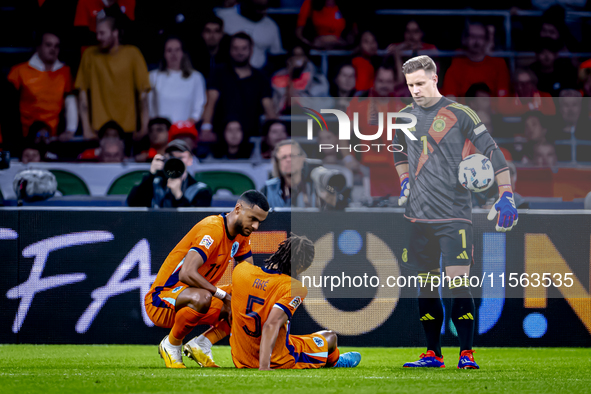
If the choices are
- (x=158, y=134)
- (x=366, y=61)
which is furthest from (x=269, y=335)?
(x=366, y=61)

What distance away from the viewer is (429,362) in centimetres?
518

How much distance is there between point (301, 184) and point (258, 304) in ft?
7.02

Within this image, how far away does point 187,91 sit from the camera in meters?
9.08

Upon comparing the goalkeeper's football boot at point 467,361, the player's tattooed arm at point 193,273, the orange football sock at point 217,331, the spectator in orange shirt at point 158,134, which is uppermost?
the spectator in orange shirt at point 158,134

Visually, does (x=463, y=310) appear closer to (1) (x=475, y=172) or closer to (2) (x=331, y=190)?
(1) (x=475, y=172)

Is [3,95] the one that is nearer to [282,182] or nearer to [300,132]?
[300,132]

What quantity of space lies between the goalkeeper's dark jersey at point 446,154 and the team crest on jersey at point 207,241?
164cm

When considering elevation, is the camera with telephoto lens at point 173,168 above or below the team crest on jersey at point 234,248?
above

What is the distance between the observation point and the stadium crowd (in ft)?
28.4

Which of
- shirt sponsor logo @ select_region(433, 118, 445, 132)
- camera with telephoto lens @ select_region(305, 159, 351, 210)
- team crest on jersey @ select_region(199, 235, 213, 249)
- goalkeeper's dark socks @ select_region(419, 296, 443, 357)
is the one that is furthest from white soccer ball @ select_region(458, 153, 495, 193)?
team crest on jersey @ select_region(199, 235, 213, 249)

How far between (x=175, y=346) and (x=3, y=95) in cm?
556

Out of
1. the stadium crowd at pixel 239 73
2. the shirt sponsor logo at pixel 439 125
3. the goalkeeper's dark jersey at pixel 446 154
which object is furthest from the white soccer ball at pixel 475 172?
the stadium crowd at pixel 239 73

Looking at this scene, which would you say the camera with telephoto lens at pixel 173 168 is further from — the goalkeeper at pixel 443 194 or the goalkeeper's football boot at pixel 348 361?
the goalkeeper's football boot at pixel 348 361

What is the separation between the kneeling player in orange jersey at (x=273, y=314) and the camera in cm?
454
